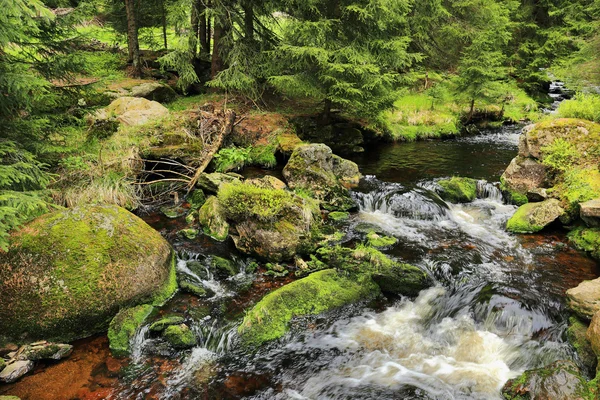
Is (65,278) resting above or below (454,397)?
above

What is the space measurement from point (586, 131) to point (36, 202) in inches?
550

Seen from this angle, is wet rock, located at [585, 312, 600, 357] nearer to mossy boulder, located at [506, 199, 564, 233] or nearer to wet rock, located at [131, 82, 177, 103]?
mossy boulder, located at [506, 199, 564, 233]

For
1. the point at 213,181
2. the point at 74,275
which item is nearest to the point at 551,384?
the point at 74,275

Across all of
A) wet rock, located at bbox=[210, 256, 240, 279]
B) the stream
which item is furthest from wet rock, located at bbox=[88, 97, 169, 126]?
wet rock, located at bbox=[210, 256, 240, 279]

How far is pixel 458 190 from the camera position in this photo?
476 inches

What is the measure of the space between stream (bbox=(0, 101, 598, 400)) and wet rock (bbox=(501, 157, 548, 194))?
2.27 m

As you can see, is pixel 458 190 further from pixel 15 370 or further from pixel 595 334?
pixel 15 370

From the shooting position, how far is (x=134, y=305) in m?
6.71

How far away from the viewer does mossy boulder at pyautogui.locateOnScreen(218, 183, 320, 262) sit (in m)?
8.55

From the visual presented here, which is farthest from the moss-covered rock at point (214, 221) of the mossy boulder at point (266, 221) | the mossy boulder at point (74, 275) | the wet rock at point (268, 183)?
the mossy boulder at point (74, 275)

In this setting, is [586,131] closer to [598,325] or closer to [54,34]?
[598,325]

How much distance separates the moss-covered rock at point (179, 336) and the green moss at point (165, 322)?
10cm

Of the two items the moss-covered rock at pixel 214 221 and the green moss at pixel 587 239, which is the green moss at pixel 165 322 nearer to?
the moss-covered rock at pixel 214 221

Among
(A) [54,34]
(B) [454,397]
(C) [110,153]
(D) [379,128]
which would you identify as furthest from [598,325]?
(D) [379,128]
